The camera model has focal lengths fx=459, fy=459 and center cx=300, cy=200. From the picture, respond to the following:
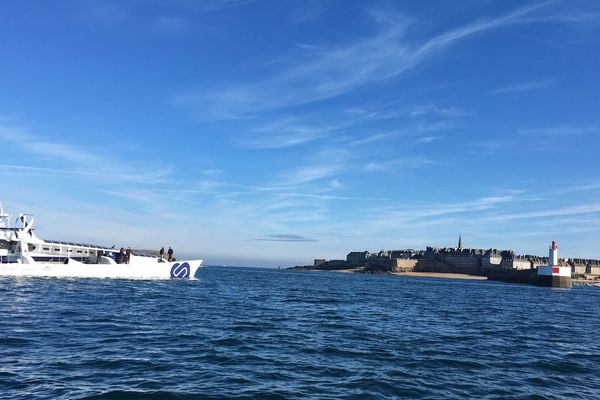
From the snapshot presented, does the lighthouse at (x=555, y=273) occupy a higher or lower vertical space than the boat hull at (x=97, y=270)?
higher

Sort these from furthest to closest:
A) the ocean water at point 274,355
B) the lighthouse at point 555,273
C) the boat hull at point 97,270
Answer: the lighthouse at point 555,273 → the boat hull at point 97,270 → the ocean water at point 274,355

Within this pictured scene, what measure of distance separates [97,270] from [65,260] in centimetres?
525

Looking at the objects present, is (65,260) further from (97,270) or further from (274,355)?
(274,355)

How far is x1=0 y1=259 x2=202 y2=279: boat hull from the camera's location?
5462 centimetres

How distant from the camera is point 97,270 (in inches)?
2272

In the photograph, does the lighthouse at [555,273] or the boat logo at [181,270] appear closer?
the boat logo at [181,270]

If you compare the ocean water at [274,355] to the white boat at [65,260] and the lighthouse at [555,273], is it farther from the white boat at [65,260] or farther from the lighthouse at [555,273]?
the lighthouse at [555,273]

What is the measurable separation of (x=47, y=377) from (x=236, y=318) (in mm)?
15266

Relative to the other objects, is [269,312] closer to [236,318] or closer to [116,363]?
[236,318]

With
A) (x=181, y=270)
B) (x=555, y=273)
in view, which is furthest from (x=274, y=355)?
(x=555, y=273)

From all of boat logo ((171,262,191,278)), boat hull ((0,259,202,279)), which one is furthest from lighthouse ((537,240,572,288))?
boat hull ((0,259,202,279))

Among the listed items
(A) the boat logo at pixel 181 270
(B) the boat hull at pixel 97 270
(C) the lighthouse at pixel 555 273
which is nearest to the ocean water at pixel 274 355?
(B) the boat hull at pixel 97 270

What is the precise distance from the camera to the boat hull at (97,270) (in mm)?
54625

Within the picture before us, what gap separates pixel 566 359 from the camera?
19672 millimetres
